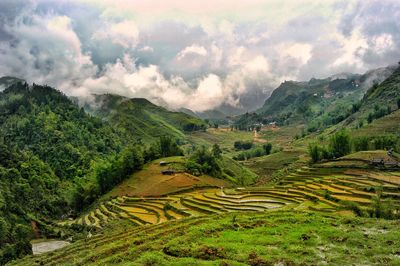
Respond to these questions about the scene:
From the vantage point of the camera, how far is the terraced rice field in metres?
68.0

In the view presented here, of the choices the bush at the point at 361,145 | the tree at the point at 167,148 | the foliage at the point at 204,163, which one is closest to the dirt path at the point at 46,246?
the foliage at the point at 204,163

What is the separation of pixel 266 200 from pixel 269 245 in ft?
133

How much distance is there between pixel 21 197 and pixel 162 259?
13098cm

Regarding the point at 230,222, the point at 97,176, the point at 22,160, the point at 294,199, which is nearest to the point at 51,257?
the point at 230,222

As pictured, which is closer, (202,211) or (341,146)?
Answer: (202,211)

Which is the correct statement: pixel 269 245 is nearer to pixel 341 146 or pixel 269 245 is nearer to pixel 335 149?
pixel 341 146

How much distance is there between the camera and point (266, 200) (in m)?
73.8

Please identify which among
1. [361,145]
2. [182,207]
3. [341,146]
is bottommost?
[182,207]

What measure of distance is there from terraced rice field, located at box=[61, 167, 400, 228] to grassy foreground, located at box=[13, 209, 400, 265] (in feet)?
66.6

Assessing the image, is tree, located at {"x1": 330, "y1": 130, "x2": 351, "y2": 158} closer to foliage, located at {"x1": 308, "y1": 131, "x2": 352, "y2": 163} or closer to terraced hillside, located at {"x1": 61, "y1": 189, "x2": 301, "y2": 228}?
foliage, located at {"x1": 308, "y1": 131, "x2": 352, "y2": 163}

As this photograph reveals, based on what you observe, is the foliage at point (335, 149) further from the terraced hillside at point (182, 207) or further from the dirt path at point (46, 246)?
the dirt path at point (46, 246)

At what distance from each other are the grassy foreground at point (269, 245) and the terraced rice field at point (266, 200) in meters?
20.3

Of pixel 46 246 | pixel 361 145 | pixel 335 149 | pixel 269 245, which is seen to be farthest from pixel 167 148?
pixel 269 245

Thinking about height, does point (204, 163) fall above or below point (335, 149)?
below
